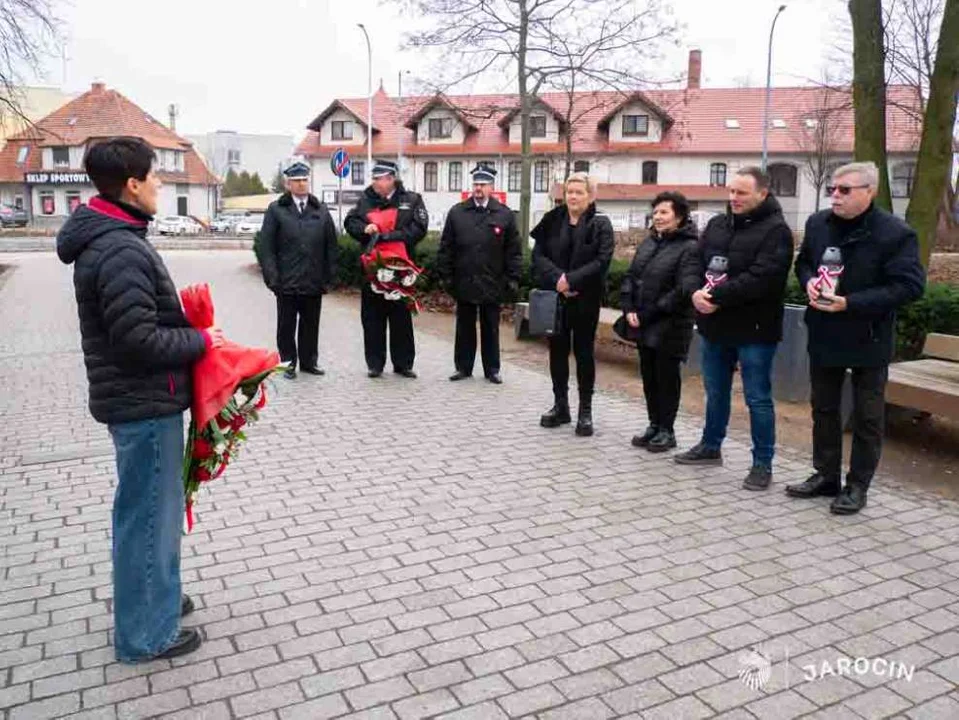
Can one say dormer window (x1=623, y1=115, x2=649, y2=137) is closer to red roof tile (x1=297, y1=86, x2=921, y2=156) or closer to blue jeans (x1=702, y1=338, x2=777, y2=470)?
red roof tile (x1=297, y1=86, x2=921, y2=156)

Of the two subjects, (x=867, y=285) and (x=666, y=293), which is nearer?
(x=867, y=285)

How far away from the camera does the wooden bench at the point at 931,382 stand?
6.18m

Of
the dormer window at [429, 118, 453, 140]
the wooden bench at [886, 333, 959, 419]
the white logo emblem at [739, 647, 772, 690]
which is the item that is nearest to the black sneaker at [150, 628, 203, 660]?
the white logo emblem at [739, 647, 772, 690]

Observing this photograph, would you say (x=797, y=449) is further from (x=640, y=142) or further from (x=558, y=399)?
(x=640, y=142)

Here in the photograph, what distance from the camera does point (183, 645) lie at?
359cm

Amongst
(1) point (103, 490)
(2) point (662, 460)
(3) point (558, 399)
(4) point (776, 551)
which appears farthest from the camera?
(3) point (558, 399)

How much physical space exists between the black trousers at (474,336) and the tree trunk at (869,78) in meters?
4.85

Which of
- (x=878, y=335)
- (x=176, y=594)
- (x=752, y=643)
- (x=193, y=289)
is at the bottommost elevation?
(x=752, y=643)

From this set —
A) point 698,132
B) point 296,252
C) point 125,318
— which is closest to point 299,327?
point 296,252

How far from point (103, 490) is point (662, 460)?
3.64 meters

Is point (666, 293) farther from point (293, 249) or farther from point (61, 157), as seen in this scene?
point (61, 157)

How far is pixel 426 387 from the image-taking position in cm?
882

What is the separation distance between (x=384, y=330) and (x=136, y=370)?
6.08 m

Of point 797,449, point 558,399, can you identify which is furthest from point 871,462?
point 558,399
